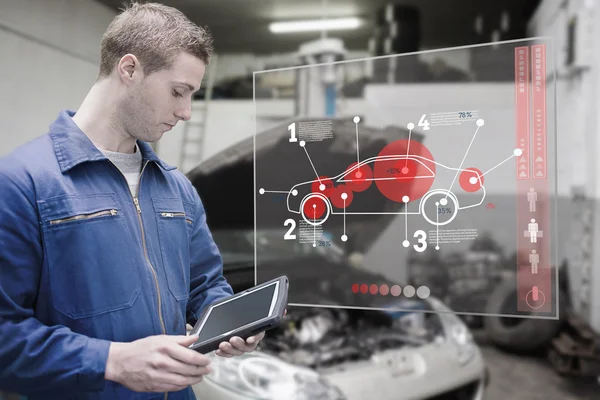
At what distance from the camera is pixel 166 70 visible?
1118 millimetres

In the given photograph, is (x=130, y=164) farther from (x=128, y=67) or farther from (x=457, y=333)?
(x=457, y=333)

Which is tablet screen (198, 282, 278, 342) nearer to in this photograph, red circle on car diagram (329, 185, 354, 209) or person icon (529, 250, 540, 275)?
red circle on car diagram (329, 185, 354, 209)

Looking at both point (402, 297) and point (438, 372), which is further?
point (438, 372)

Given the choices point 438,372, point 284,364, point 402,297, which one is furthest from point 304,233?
point 438,372

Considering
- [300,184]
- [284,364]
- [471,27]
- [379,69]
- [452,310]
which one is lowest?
[284,364]

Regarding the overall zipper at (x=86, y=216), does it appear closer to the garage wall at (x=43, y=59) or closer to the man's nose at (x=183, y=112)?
the man's nose at (x=183, y=112)

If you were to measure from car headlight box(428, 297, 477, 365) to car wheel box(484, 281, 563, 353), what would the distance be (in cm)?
7

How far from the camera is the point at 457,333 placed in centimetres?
163

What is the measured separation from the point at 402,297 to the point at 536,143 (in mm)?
593

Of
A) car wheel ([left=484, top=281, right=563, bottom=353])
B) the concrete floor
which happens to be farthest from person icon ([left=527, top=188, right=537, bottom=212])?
the concrete floor

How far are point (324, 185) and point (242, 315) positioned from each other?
28.6 inches

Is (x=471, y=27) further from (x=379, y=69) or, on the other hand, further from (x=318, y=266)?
(x=318, y=266)

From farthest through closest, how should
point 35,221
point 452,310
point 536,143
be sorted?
1. point 452,310
2. point 536,143
3. point 35,221

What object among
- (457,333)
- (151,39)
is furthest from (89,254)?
(457,333)
